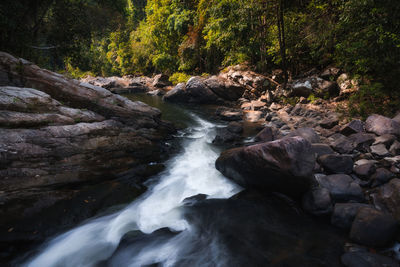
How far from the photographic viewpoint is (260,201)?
14.4 ft

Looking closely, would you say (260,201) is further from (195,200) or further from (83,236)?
(83,236)

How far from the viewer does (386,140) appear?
5.06 m

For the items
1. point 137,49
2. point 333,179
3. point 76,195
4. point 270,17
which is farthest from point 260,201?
point 137,49

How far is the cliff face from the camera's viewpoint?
145 inches

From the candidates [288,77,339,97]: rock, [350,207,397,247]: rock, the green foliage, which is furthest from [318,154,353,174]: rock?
the green foliage

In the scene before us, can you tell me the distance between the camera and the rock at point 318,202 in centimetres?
378

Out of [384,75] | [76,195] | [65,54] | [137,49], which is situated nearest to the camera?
[76,195]

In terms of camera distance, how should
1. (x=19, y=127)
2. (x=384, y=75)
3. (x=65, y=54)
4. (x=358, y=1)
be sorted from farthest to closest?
(x=65, y=54), (x=384, y=75), (x=358, y=1), (x=19, y=127)

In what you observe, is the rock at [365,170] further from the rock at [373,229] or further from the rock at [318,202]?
the rock at [373,229]

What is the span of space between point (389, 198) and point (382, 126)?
10.1ft

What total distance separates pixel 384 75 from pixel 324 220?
6874 millimetres

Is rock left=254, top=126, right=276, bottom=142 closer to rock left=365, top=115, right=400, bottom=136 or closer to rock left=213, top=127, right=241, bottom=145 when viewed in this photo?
rock left=213, top=127, right=241, bottom=145

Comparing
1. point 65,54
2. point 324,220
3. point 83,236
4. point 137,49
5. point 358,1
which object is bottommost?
point 83,236

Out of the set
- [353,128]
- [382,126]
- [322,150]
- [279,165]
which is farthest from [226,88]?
[279,165]
